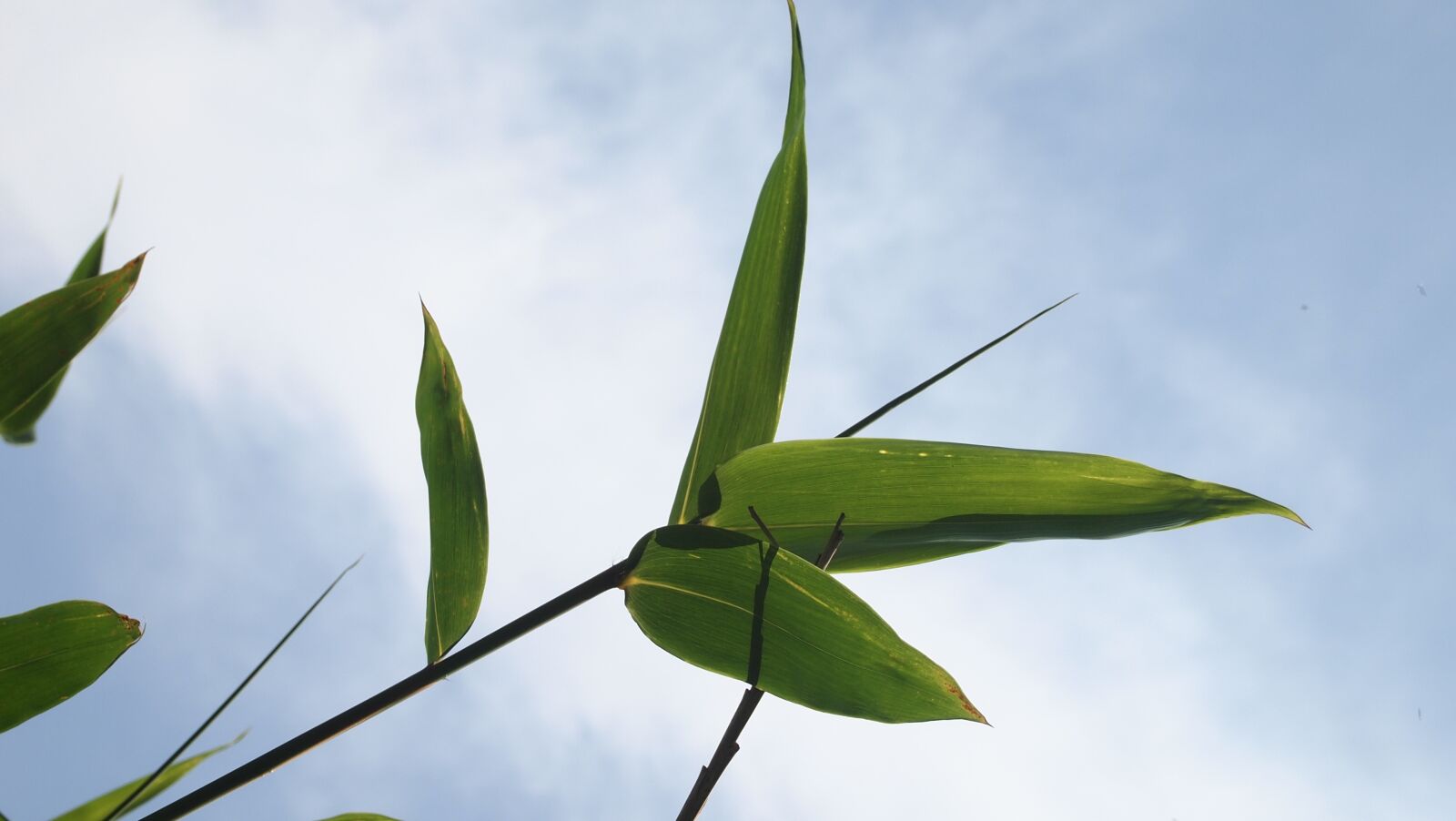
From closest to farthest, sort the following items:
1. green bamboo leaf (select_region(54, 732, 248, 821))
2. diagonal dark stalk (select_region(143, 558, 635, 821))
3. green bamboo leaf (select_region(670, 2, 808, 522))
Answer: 1. diagonal dark stalk (select_region(143, 558, 635, 821))
2. green bamboo leaf (select_region(670, 2, 808, 522))
3. green bamboo leaf (select_region(54, 732, 248, 821))

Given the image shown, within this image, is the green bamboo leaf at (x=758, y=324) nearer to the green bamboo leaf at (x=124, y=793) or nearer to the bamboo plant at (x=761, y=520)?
the bamboo plant at (x=761, y=520)

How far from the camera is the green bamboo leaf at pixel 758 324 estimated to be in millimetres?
647

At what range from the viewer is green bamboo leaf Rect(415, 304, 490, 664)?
0.67 meters

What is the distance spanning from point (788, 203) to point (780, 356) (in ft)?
0.37

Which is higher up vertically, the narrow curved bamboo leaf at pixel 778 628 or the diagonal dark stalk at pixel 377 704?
the narrow curved bamboo leaf at pixel 778 628

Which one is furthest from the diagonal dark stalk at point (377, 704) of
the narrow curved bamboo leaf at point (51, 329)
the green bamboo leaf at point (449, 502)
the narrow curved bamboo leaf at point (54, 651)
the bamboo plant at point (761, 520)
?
the narrow curved bamboo leaf at point (51, 329)

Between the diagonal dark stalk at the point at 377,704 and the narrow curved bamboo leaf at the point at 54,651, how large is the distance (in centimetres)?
23

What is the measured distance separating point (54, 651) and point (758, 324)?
60cm

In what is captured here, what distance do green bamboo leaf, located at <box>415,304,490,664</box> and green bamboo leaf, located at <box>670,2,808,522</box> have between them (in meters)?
0.16

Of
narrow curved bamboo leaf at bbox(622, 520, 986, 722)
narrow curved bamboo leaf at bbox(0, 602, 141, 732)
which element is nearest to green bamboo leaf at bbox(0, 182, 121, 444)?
narrow curved bamboo leaf at bbox(0, 602, 141, 732)

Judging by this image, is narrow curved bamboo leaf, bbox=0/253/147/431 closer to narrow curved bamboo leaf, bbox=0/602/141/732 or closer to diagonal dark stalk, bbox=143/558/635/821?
narrow curved bamboo leaf, bbox=0/602/141/732

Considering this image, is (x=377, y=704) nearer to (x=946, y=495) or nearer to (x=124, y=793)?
(x=946, y=495)

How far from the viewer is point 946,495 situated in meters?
0.60

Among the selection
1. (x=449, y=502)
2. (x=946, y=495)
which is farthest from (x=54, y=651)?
(x=946, y=495)
